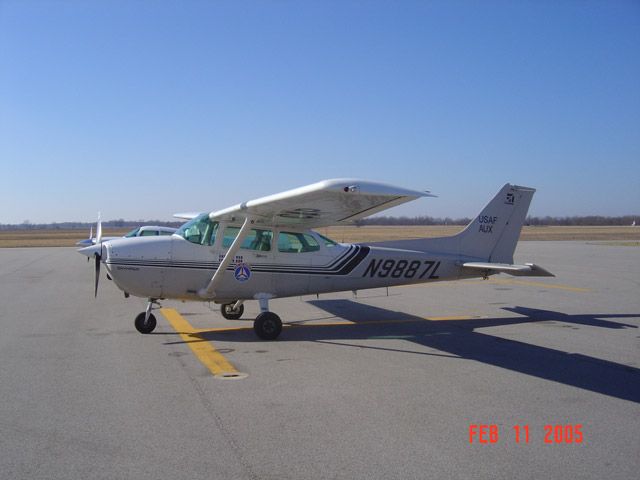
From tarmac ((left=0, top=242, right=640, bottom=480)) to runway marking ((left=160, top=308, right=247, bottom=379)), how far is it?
0.03 m

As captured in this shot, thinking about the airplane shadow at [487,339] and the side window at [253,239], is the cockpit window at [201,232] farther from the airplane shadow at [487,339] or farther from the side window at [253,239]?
the airplane shadow at [487,339]

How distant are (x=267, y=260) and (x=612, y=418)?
5.81 metres

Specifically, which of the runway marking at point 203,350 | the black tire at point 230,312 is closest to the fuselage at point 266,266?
the runway marking at point 203,350

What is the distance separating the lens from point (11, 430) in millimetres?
4477

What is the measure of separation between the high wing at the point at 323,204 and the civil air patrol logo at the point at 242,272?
0.82 meters

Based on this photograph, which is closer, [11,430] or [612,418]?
[11,430]

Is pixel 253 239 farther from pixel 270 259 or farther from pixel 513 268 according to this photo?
pixel 513 268

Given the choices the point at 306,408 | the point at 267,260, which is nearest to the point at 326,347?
the point at 267,260

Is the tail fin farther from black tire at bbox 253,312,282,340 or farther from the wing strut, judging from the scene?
the wing strut

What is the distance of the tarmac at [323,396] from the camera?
12.8 feet

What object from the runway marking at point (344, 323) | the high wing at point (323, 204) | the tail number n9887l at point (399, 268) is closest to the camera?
the high wing at point (323, 204)

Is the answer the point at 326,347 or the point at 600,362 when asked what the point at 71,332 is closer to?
the point at 326,347

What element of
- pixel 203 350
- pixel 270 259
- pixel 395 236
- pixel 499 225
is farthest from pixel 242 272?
pixel 395 236

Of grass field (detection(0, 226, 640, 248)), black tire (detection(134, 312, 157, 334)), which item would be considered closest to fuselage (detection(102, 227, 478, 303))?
black tire (detection(134, 312, 157, 334))
